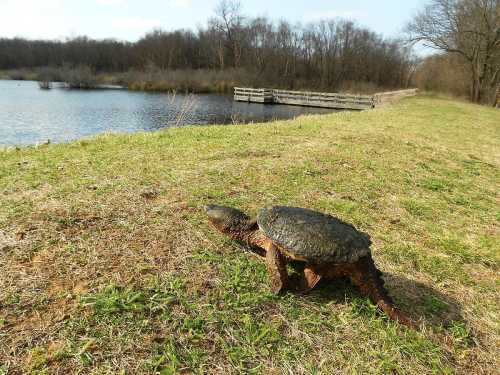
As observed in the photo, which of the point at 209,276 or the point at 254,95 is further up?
the point at 254,95

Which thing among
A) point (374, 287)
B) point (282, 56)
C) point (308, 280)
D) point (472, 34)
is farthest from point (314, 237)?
point (282, 56)

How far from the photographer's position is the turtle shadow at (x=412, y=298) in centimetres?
215

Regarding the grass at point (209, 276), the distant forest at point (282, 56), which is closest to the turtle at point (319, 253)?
the grass at point (209, 276)

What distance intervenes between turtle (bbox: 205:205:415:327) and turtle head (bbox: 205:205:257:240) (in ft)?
0.76

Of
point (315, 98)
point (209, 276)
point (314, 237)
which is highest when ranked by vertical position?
point (315, 98)

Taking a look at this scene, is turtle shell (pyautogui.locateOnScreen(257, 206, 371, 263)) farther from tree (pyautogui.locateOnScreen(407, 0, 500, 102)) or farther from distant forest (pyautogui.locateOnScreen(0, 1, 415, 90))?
distant forest (pyautogui.locateOnScreen(0, 1, 415, 90))

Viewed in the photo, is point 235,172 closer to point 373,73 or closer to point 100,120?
point 100,120

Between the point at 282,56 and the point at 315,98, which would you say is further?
Result: the point at 282,56

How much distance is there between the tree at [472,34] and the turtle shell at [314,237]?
90.2 ft

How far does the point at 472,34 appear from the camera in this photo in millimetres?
23547

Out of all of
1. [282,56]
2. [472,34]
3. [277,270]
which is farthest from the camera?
[282,56]

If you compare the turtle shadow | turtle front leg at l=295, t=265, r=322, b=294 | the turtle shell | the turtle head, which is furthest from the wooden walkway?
turtle front leg at l=295, t=265, r=322, b=294

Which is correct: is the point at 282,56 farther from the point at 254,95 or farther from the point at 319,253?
the point at 319,253

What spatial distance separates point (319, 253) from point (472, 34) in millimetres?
28877
